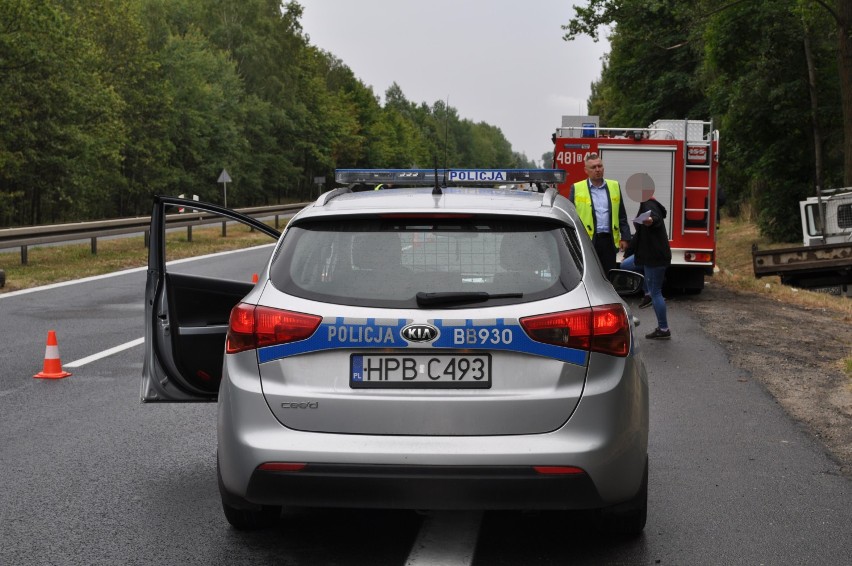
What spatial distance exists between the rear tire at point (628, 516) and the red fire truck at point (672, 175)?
13701 mm

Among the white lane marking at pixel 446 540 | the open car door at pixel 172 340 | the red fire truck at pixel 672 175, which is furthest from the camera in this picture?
the red fire truck at pixel 672 175

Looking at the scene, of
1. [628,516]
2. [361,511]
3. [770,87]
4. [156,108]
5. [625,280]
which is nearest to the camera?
[628,516]

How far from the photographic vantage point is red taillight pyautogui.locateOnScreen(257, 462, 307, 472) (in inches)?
167

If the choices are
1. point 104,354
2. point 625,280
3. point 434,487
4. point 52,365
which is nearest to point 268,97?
point 104,354

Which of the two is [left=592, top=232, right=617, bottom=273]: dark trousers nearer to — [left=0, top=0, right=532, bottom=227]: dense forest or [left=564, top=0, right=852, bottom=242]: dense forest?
[left=564, top=0, right=852, bottom=242]: dense forest

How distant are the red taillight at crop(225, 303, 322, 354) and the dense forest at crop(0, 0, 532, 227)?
29.8 metres

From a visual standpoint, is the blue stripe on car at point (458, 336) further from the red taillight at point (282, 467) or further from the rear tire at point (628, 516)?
the rear tire at point (628, 516)

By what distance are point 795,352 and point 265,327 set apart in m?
8.30

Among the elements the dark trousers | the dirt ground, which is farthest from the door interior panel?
the dark trousers

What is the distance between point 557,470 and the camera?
420 cm

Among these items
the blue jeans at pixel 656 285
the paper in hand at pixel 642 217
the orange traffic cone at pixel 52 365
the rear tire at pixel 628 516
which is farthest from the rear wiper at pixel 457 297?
the blue jeans at pixel 656 285

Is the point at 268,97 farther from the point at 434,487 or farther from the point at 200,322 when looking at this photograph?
the point at 434,487

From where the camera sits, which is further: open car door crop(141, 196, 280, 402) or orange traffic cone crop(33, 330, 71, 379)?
orange traffic cone crop(33, 330, 71, 379)

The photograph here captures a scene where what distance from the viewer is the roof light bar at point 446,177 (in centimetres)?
581
